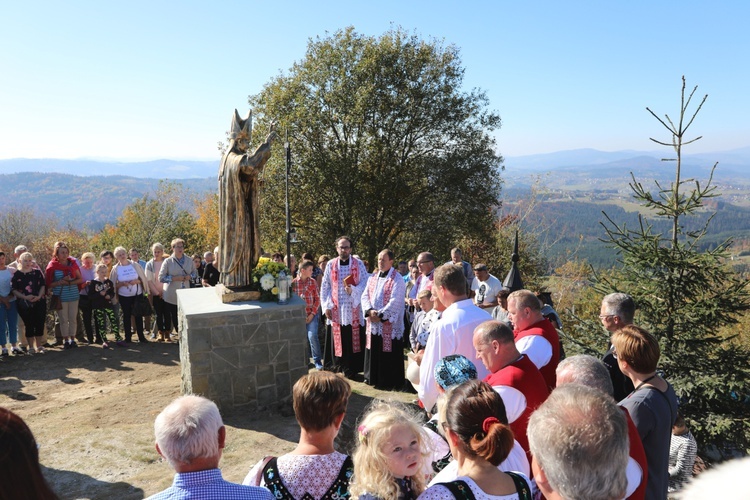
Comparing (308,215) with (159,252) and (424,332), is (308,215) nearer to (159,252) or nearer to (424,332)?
(159,252)

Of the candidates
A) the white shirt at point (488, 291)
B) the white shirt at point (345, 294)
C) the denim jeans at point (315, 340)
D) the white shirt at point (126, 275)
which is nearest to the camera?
the white shirt at point (488, 291)

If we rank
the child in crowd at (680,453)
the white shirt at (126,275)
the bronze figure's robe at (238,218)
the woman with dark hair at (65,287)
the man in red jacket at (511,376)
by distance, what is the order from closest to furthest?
the man in red jacket at (511,376) < the child in crowd at (680,453) < the bronze figure's robe at (238,218) < the woman with dark hair at (65,287) < the white shirt at (126,275)

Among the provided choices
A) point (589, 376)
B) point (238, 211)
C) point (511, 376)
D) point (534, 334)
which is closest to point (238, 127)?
point (238, 211)

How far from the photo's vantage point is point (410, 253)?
19125 mm

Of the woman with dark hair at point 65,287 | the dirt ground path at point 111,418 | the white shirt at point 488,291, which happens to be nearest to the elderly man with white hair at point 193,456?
the dirt ground path at point 111,418

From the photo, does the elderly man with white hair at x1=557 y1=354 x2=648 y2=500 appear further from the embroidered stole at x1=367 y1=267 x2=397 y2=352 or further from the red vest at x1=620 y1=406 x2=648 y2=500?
the embroidered stole at x1=367 y1=267 x2=397 y2=352

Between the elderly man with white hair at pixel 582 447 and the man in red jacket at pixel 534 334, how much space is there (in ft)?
6.84

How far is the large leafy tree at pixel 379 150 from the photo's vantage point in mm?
17359

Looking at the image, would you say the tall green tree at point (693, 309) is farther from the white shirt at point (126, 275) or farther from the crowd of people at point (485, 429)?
the white shirt at point (126, 275)

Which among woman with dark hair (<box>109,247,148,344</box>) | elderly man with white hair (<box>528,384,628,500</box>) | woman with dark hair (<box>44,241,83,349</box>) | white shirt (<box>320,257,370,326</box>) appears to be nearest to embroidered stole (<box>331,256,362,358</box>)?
white shirt (<box>320,257,370,326</box>)

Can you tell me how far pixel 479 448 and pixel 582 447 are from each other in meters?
0.47

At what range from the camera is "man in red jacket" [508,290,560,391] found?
4012mm

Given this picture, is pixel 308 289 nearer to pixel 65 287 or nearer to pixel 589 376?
pixel 65 287

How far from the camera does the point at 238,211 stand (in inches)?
258
